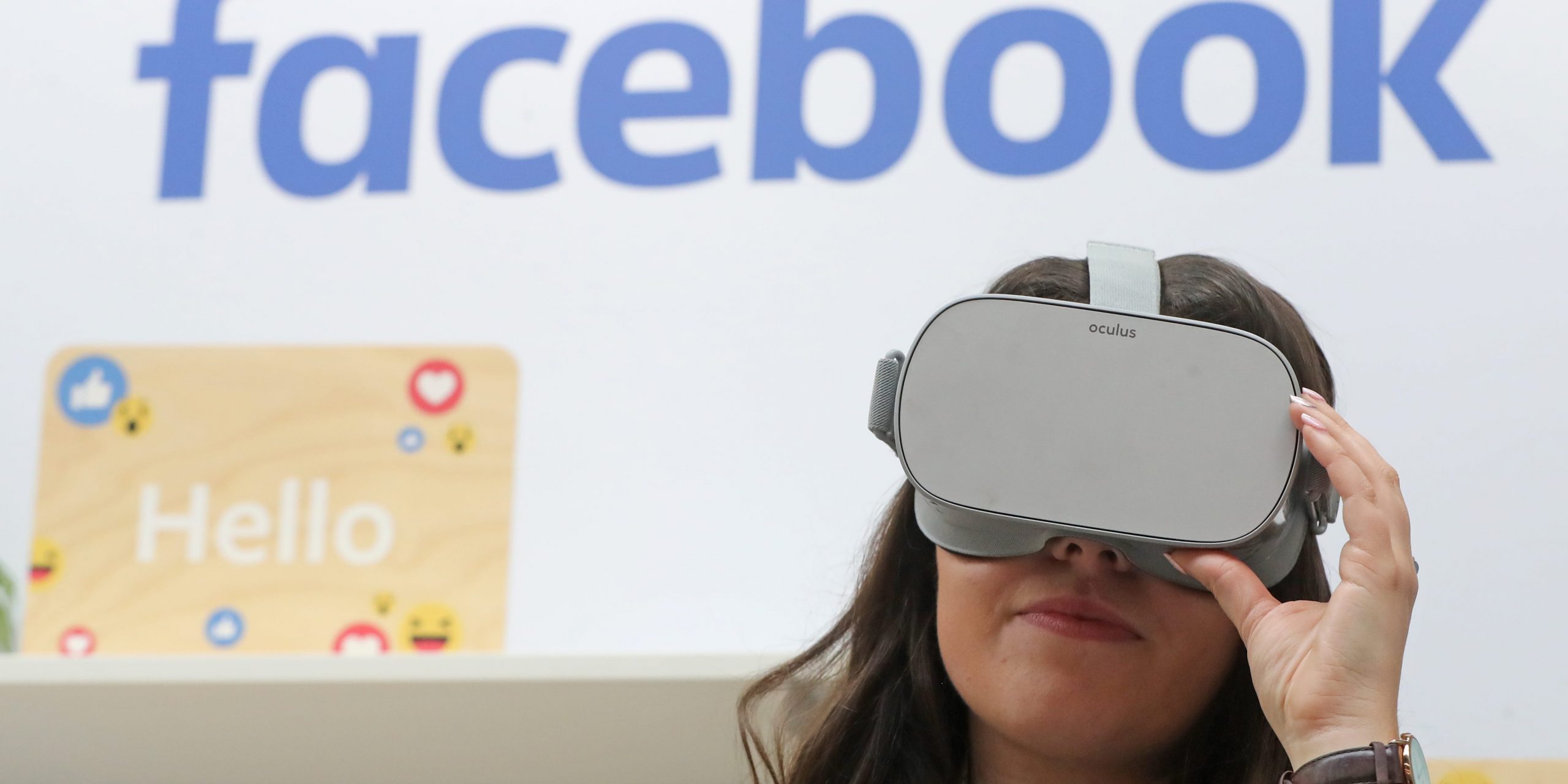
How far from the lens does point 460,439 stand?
1.50 meters

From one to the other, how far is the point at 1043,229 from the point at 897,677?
520 mm

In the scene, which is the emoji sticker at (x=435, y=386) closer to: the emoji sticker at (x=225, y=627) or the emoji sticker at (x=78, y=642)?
the emoji sticker at (x=225, y=627)

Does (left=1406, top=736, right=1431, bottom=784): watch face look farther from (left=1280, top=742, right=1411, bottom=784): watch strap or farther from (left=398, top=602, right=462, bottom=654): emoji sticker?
(left=398, top=602, right=462, bottom=654): emoji sticker

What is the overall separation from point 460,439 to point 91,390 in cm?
40

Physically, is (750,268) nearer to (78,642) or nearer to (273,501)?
(273,501)

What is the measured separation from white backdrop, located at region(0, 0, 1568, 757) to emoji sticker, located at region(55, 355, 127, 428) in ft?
0.10

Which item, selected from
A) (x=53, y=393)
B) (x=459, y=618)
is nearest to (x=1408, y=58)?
(x=459, y=618)

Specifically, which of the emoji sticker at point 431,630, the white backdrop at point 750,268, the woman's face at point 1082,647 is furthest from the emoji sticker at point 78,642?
the woman's face at point 1082,647

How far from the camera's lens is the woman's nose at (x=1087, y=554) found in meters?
0.88

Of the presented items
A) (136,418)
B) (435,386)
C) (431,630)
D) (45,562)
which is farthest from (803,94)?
(45,562)

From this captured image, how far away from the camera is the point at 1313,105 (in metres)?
1.42

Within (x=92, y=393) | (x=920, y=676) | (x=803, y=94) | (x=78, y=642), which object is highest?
(x=803, y=94)

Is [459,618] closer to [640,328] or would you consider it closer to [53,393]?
[640,328]

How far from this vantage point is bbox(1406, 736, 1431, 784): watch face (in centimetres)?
79
